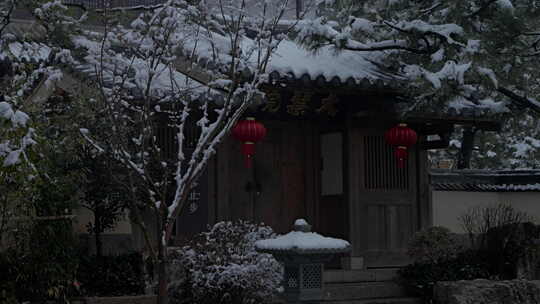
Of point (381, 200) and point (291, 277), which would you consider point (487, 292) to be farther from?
point (291, 277)

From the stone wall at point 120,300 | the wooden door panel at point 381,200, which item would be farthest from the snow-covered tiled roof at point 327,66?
the stone wall at point 120,300

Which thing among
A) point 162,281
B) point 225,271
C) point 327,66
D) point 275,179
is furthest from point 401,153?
point 162,281

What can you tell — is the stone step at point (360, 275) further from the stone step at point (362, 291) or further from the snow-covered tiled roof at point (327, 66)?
the snow-covered tiled roof at point (327, 66)

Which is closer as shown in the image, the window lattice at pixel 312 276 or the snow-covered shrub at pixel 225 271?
the window lattice at pixel 312 276

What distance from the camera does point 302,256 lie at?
7352 mm

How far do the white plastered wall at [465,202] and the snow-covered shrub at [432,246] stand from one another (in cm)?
334

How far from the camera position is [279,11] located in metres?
8.25

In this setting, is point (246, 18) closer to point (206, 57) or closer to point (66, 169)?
point (206, 57)

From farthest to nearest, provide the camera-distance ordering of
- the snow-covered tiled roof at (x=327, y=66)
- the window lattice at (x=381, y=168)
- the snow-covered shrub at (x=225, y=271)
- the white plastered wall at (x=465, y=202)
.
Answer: the white plastered wall at (x=465, y=202) → the window lattice at (x=381, y=168) → the snow-covered tiled roof at (x=327, y=66) → the snow-covered shrub at (x=225, y=271)

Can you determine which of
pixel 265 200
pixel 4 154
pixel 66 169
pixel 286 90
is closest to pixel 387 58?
pixel 286 90

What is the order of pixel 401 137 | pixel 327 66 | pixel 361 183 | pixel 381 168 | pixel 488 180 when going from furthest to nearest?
pixel 488 180 < pixel 381 168 < pixel 361 183 < pixel 401 137 < pixel 327 66

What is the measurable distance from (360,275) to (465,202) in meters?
4.59

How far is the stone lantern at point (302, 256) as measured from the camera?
7.30 meters

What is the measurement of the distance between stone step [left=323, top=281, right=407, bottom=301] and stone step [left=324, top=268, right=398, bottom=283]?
0.59 ft
